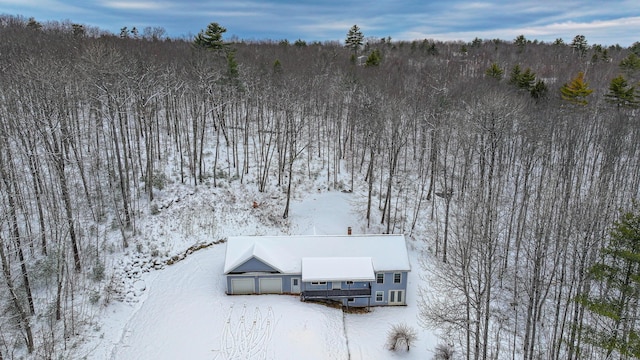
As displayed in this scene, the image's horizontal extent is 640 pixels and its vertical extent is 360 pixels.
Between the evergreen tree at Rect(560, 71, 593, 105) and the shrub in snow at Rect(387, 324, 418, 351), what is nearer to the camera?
the shrub in snow at Rect(387, 324, 418, 351)

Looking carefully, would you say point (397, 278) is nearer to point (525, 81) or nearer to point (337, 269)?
point (337, 269)

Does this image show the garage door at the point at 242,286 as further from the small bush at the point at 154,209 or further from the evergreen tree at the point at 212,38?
the evergreen tree at the point at 212,38

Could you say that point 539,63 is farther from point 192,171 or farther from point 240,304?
point 240,304

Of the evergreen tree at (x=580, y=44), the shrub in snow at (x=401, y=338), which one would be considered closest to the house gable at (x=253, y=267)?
the shrub in snow at (x=401, y=338)

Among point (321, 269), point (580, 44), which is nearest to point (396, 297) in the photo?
point (321, 269)

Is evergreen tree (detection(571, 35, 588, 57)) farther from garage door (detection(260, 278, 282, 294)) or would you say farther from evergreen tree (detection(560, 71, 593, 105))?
garage door (detection(260, 278, 282, 294))

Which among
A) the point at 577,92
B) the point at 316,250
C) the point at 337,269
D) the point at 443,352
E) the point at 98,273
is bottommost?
the point at 443,352

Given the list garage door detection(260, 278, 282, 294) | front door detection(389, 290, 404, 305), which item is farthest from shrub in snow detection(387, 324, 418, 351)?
garage door detection(260, 278, 282, 294)
